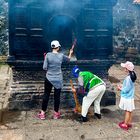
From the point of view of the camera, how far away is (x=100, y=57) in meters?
8.80

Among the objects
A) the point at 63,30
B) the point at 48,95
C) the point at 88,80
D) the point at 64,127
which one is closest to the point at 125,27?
the point at 63,30

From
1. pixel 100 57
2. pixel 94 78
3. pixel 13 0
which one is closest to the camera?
pixel 94 78

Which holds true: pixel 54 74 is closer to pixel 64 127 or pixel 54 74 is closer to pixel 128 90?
pixel 64 127

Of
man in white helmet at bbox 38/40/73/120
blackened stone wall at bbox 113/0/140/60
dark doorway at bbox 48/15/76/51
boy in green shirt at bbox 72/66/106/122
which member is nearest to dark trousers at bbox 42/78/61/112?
man in white helmet at bbox 38/40/73/120

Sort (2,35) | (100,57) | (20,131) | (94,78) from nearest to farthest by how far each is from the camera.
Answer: (20,131)
(94,78)
(100,57)
(2,35)

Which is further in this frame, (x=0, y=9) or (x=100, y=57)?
(x=0, y=9)

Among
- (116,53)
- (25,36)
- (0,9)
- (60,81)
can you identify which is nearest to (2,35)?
(0,9)

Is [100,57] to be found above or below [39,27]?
below

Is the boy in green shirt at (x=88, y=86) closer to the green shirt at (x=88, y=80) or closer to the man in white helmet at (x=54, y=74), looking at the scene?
the green shirt at (x=88, y=80)

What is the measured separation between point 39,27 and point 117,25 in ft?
24.8

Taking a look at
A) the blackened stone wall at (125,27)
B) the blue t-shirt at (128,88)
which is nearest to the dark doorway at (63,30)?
the blue t-shirt at (128,88)

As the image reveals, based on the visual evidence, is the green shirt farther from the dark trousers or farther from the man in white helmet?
the dark trousers

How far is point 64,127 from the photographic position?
24.1 ft

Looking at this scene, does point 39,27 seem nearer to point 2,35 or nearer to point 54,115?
point 54,115
